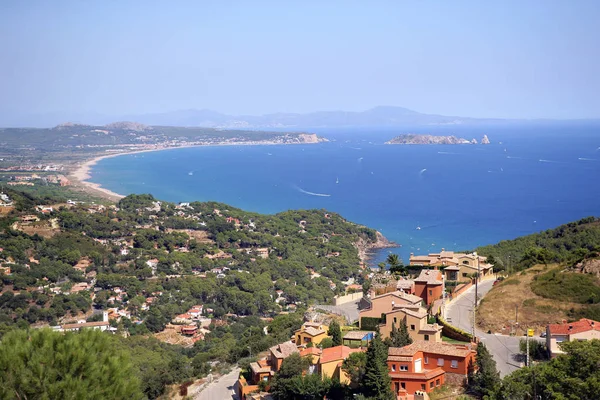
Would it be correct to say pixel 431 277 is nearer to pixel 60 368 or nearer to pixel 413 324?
pixel 413 324

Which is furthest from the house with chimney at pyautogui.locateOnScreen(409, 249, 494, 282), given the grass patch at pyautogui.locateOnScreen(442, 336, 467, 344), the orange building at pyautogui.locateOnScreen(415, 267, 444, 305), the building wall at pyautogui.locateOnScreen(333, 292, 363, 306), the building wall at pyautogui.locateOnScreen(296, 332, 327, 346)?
the building wall at pyautogui.locateOnScreen(296, 332, 327, 346)

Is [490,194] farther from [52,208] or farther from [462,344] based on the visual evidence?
[462,344]

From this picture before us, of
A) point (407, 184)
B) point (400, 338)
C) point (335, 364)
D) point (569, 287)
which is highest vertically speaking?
point (569, 287)

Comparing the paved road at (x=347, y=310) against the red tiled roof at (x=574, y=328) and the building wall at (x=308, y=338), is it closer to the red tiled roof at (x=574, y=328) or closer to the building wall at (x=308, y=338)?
the building wall at (x=308, y=338)

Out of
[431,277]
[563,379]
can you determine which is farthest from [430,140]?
[563,379]

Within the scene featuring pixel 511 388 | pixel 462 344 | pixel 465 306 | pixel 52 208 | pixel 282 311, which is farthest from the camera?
pixel 52 208

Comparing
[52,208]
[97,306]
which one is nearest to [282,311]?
[97,306]

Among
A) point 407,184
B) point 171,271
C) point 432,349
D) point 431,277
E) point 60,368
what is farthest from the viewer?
point 407,184
